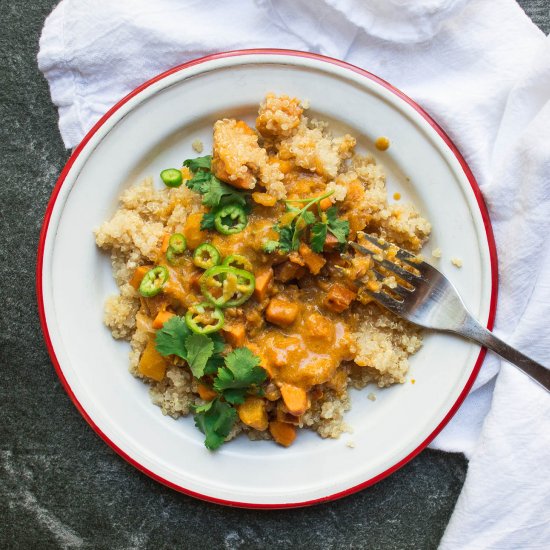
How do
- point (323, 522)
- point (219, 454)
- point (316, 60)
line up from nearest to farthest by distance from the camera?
1. point (316, 60)
2. point (219, 454)
3. point (323, 522)

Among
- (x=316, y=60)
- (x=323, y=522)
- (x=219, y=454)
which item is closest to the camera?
(x=316, y=60)

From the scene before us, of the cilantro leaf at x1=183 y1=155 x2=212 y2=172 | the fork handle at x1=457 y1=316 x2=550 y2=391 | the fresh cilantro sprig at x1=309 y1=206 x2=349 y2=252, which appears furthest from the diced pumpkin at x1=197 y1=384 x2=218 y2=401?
the fork handle at x1=457 y1=316 x2=550 y2=391

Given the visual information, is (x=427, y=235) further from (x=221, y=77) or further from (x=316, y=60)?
(x=221, y=77)

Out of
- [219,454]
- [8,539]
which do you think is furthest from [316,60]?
[8,539]

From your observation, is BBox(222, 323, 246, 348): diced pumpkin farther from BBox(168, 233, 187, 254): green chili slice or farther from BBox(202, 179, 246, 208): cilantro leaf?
BBox(202, 179, 246, 208): cilantro leaf

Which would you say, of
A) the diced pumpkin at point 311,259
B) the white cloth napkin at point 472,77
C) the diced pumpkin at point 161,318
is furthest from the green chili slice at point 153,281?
the white cloth napkin at point 472,77

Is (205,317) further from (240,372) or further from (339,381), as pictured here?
(339,381)
